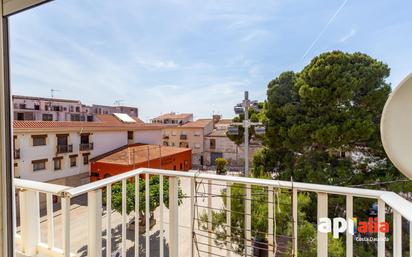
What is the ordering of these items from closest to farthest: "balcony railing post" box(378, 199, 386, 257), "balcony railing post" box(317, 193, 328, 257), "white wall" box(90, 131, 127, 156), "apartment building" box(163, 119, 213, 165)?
"balcony railing post" box(378, 199, 386, 257), "balcony railing post" box(317, 193, 328, 257), "white wall" box(90, 131, 127, 156), "apartment building" box(163, 119, 213, 165)

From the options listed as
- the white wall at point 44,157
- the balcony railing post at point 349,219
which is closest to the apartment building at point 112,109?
the white wall at point 44,157

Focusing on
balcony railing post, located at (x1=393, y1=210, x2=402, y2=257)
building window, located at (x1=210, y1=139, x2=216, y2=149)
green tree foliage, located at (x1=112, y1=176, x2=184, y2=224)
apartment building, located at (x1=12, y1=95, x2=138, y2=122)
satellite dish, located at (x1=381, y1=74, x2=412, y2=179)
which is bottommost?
green tree foliage, located at (x1=112, y1=176, x2=184, y2=224)

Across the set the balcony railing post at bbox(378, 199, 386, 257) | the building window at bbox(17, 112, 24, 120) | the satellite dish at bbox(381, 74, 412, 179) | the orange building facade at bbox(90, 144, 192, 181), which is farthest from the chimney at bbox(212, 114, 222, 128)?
the satellite dish at bbox(381, 74, 412, 179)

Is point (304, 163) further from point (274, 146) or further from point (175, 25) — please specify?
point (175, 25)

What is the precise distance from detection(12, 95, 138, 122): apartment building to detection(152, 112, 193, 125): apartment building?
22 centimetres

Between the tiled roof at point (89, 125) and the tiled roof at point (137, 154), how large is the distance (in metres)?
0.18

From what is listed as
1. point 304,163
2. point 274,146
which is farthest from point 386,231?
point 274,146

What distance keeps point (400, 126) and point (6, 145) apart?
1.73 m

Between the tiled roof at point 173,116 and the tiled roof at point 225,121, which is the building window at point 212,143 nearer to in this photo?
the tiled roof at point 225,121

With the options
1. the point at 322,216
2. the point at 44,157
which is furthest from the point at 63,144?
the point at 322,216

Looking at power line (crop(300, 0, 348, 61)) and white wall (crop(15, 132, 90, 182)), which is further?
power line (crop(300, 0, 348, 61))

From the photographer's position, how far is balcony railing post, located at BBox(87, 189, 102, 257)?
1256mm

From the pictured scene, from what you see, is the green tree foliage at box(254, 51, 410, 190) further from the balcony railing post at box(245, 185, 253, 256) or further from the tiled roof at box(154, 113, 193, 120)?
the tiled roof at box(154, 113, 193, 120)

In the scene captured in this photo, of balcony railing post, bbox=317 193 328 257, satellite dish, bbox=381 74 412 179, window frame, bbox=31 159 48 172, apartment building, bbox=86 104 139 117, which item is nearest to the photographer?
satellite dish, bbox=381 74 412 179
